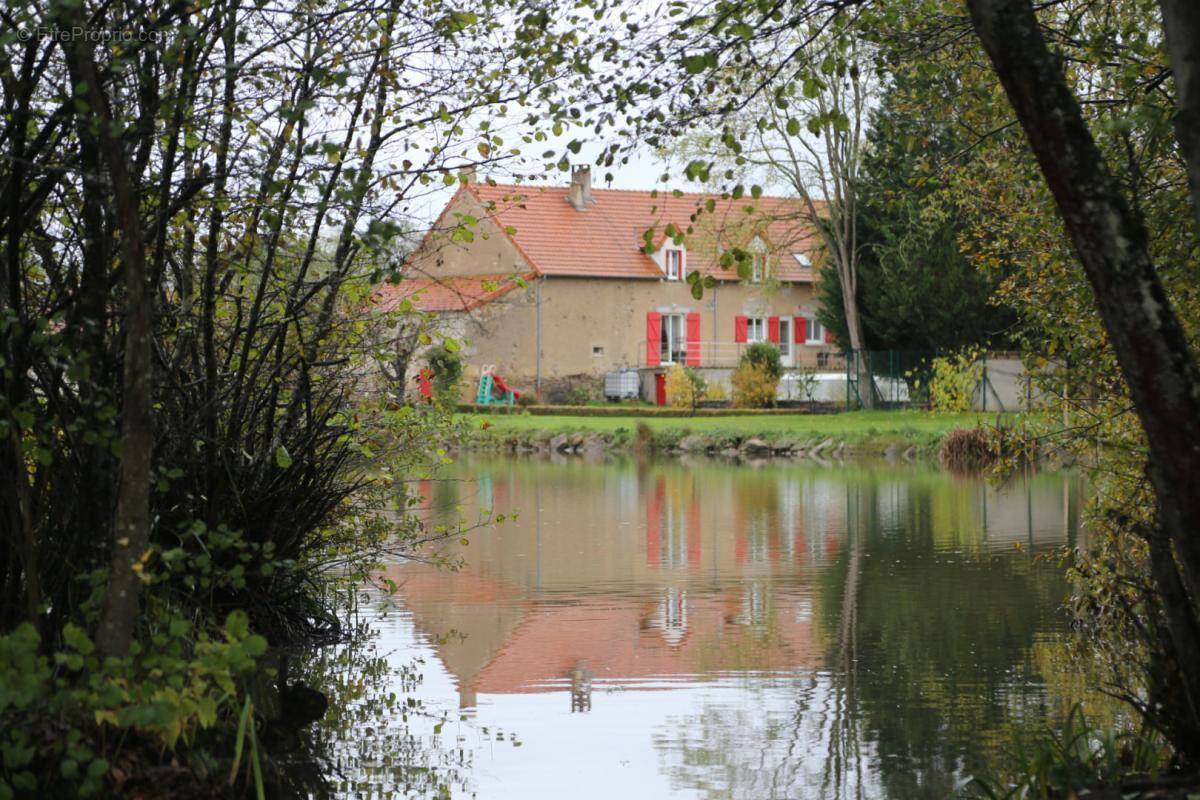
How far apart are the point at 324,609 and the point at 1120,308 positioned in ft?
21.8

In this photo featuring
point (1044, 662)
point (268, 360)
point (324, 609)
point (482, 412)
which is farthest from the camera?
Result: point (482, 412)

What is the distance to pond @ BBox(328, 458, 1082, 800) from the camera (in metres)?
6.79

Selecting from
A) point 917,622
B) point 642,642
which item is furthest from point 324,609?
point 917,622

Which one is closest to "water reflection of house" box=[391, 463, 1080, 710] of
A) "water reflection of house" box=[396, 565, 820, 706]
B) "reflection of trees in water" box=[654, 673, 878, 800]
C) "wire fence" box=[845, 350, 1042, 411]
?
"water reflection of house" box=[396, 565, 820, 706]

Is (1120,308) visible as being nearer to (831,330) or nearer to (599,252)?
(831,330)

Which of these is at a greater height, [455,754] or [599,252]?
[599,252]

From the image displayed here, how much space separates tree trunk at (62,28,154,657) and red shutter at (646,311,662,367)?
43866mm

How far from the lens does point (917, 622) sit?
1072 cm

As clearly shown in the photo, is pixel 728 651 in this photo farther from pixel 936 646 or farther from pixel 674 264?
pixel 674 264

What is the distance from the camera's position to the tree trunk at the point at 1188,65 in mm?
4285

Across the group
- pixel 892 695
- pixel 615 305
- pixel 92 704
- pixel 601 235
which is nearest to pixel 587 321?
pixel 615 305

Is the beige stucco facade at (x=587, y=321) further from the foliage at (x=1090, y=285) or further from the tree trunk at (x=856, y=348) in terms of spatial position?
the foliage at (x=1090, y=285)

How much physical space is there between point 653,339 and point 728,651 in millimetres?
39267

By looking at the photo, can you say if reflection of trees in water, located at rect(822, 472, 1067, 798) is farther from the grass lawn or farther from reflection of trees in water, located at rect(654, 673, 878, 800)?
the grass lawn
